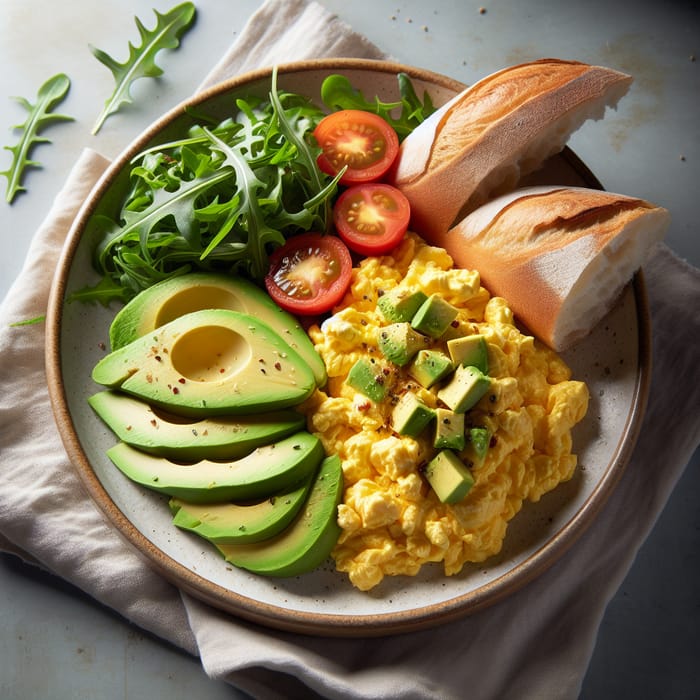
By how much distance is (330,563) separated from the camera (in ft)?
8.72

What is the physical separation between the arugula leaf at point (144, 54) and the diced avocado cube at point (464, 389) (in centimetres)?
194

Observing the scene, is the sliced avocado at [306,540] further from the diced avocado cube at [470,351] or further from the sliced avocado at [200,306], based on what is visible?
the diced avocado cube at [470,351]

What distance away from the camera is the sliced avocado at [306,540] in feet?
8.25

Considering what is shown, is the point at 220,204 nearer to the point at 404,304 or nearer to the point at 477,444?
the point at 404,304

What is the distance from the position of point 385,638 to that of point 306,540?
0.50 meters

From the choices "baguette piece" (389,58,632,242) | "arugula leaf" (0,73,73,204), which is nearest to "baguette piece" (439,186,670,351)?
"baguette piece" (389,58,632,242)

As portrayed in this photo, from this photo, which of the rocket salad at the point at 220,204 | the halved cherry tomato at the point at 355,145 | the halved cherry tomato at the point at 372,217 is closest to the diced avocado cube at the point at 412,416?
the halved cherry tomato at the point at 372,217

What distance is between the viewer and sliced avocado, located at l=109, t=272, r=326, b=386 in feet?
9.04

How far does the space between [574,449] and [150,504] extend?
4.75 ft

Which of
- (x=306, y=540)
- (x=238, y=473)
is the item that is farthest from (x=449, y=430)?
(x=238, y=473)

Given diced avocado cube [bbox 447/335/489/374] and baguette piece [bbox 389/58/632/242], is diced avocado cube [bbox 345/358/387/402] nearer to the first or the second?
diced avocado cube [bbox 447/335/489/374]

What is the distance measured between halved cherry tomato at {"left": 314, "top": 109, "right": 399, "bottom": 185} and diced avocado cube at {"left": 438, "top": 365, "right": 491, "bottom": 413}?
33.9 inches

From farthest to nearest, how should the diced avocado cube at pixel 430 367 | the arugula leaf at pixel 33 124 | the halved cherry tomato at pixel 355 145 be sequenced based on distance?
the arugula leaf at pixel 33 124, the halved cherry tomato at pixel 355 145, the diced avocado cube at pixel 430 367

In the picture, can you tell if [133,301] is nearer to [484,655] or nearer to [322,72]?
[322,72]
